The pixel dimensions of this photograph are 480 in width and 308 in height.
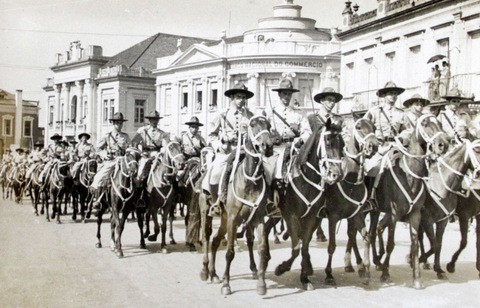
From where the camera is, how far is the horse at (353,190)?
31.9ft

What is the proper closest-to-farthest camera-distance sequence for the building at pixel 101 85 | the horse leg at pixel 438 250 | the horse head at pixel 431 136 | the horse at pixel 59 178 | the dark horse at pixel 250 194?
1. the dark horse at pixel 250 194
2. the horse head at pixel 431 136
3. the horse leg at pixel 438 250
4. the horse at pixel 59 178
5. the building at pixel 101 85

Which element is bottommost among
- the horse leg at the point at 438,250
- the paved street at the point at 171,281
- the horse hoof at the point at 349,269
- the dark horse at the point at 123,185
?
the paved street at the point at 171,281

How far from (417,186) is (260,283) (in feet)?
9.78

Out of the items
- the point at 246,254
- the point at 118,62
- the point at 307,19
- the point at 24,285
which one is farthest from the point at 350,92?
the point at 118,62

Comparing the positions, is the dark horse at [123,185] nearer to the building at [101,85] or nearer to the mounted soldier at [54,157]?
the mounted soldier at [54,157]

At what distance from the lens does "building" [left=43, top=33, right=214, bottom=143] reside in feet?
198

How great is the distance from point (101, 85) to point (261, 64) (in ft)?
80.9

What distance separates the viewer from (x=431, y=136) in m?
9.73

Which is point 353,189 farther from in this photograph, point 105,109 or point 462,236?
point 105,109

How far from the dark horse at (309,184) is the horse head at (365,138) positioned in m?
0.58

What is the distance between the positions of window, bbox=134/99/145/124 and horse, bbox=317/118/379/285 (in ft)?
170

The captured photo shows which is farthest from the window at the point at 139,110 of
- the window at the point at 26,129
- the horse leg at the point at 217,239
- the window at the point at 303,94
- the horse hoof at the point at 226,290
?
the horse hoof at the point at 226,290

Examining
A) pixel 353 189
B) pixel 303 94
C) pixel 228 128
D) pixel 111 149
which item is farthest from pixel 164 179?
pixel 303 94

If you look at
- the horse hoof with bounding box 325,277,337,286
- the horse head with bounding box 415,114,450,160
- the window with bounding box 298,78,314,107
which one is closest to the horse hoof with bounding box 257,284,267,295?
the horse hoof with bounding box 325,277,337,286
